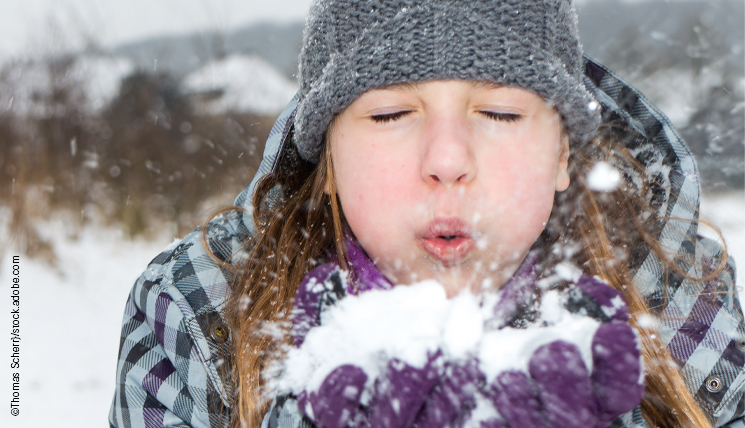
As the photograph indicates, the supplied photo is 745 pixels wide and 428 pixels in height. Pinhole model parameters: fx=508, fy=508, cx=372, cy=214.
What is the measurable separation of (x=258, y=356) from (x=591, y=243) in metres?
1.12

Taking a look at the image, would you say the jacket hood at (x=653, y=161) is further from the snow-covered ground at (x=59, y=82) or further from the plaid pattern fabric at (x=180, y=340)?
the snow-covered ground at (x=59, y=82)

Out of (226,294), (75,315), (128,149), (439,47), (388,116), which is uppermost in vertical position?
(128,149)

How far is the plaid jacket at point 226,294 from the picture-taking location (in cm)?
152

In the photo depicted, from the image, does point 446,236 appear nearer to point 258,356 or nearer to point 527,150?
point 527,150

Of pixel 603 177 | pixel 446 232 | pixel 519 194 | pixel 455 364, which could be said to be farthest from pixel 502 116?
pixel 603 177

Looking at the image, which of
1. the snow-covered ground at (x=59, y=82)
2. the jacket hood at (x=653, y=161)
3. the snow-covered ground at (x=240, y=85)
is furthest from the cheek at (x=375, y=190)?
the snow-covered ground at (x=59, y=82)

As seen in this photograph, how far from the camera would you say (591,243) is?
5.52 ft

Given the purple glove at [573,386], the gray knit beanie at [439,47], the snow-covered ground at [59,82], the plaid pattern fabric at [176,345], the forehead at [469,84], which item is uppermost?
the snow-covered ground at [59,82]

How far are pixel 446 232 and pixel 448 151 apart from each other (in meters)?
0.19

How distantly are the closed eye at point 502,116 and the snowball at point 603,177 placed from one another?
64cm

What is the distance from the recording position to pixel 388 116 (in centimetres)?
129

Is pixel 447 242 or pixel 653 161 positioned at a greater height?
pixel 653 161

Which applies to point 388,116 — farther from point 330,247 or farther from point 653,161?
point 653,161

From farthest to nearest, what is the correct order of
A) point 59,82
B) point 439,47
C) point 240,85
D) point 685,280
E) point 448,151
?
1. point 240,85
2. point 59,82
3. point 685,280
4. point 439,47
5. point 448,151
